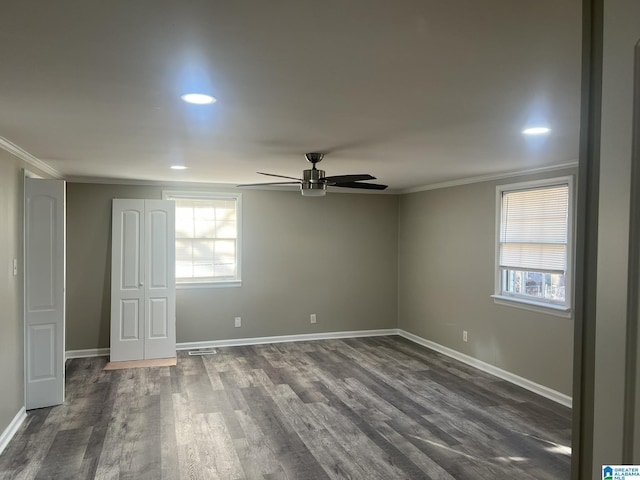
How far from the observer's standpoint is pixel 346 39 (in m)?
1.64

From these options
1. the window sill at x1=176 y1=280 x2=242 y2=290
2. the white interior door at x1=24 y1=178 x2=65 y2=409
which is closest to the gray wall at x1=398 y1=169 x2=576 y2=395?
the window sill at x1=176 y1=280 x2=242 y2=290

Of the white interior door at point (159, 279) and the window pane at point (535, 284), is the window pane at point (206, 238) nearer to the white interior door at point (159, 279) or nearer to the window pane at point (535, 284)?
the white interior door at point (159, 279)

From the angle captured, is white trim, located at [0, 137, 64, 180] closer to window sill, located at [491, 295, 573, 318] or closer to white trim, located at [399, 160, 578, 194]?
white trim, located at [399, 160, 578, 194]

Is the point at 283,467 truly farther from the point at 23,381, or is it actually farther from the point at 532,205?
the point at 532,205

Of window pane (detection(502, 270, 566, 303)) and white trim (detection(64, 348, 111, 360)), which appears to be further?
white trim (detection(64, 348, 111, 360))

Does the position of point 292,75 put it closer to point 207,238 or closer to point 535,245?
point 535,245

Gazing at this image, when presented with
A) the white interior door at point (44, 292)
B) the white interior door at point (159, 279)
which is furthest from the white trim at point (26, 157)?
the white interior door at point (159, 279)

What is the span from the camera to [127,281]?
19.7 ft

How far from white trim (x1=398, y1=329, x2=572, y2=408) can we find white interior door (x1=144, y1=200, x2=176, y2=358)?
3527 millimetres

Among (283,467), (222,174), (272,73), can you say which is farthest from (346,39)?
(222,174)

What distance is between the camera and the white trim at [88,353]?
6.07 meters

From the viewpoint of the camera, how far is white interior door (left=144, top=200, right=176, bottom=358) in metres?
6.06

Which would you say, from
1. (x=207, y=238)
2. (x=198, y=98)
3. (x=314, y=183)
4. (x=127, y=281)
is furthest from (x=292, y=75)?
(x=207, y=238)

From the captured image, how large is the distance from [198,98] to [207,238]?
4.49m
